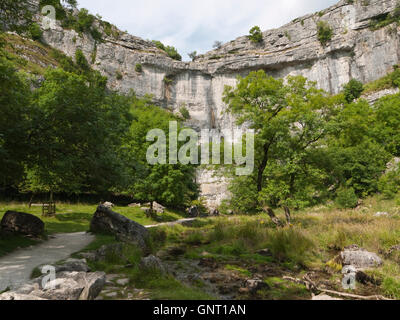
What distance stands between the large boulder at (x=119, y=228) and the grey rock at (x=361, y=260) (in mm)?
8050

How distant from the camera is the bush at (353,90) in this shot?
44781mm

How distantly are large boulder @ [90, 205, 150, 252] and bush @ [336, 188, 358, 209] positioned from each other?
63.5 ft

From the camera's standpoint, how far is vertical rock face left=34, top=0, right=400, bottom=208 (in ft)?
156

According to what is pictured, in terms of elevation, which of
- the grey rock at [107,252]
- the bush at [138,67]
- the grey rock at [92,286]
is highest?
the bush at [138,67]

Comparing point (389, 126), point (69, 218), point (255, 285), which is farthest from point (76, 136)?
point (389, 126)

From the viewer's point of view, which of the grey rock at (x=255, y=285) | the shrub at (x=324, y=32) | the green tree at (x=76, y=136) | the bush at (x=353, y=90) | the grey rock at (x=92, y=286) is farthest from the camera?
the shrub at (x=324, y=32)

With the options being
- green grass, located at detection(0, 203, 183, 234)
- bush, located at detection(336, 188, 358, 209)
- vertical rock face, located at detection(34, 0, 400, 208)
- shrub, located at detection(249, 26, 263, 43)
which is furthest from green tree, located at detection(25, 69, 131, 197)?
shrub, located at detection(249, 26, 263, 43)

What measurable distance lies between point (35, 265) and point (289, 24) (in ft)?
222

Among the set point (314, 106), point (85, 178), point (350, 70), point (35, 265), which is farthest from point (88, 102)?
point (350, 70)

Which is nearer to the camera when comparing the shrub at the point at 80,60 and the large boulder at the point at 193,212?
the large boulder at the point at 193,212

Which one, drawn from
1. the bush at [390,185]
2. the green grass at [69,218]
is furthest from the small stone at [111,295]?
the bush at [390,185]

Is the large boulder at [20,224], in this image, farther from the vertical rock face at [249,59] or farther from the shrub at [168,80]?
the shrub at [168,80]

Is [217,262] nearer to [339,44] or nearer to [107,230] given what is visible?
[107,230]

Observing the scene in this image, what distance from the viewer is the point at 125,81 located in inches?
2157
